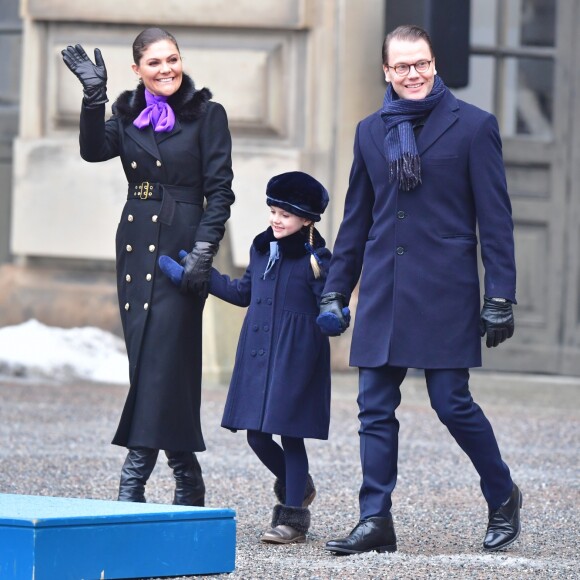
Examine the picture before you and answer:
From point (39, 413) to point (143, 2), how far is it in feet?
10.4

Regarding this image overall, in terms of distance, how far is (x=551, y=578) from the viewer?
4.91 metres

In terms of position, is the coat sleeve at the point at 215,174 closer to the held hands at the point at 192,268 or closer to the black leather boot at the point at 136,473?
the held hands at the point at 192,268

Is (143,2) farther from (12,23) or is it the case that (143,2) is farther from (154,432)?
(154,432)

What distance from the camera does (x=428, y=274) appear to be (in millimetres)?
5453

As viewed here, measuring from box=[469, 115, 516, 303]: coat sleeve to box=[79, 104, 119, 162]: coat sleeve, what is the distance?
1.25 meters

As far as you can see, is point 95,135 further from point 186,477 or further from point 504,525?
point 504,525

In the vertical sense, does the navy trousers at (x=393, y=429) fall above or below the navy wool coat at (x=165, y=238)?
below

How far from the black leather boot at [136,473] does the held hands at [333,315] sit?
31.1 inches

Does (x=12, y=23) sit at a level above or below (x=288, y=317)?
above

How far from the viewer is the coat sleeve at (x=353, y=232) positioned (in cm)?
557

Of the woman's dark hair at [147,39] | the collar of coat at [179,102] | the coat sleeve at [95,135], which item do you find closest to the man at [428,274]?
the collar of coat at [179,102]

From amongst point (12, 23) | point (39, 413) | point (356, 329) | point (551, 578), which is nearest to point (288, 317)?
point (356, 329)

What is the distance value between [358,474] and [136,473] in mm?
1777

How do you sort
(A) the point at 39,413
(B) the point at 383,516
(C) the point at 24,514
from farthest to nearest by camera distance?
(A) the point at 39,413 → (B) the point at 383,516 → (C) the point at 24,514
